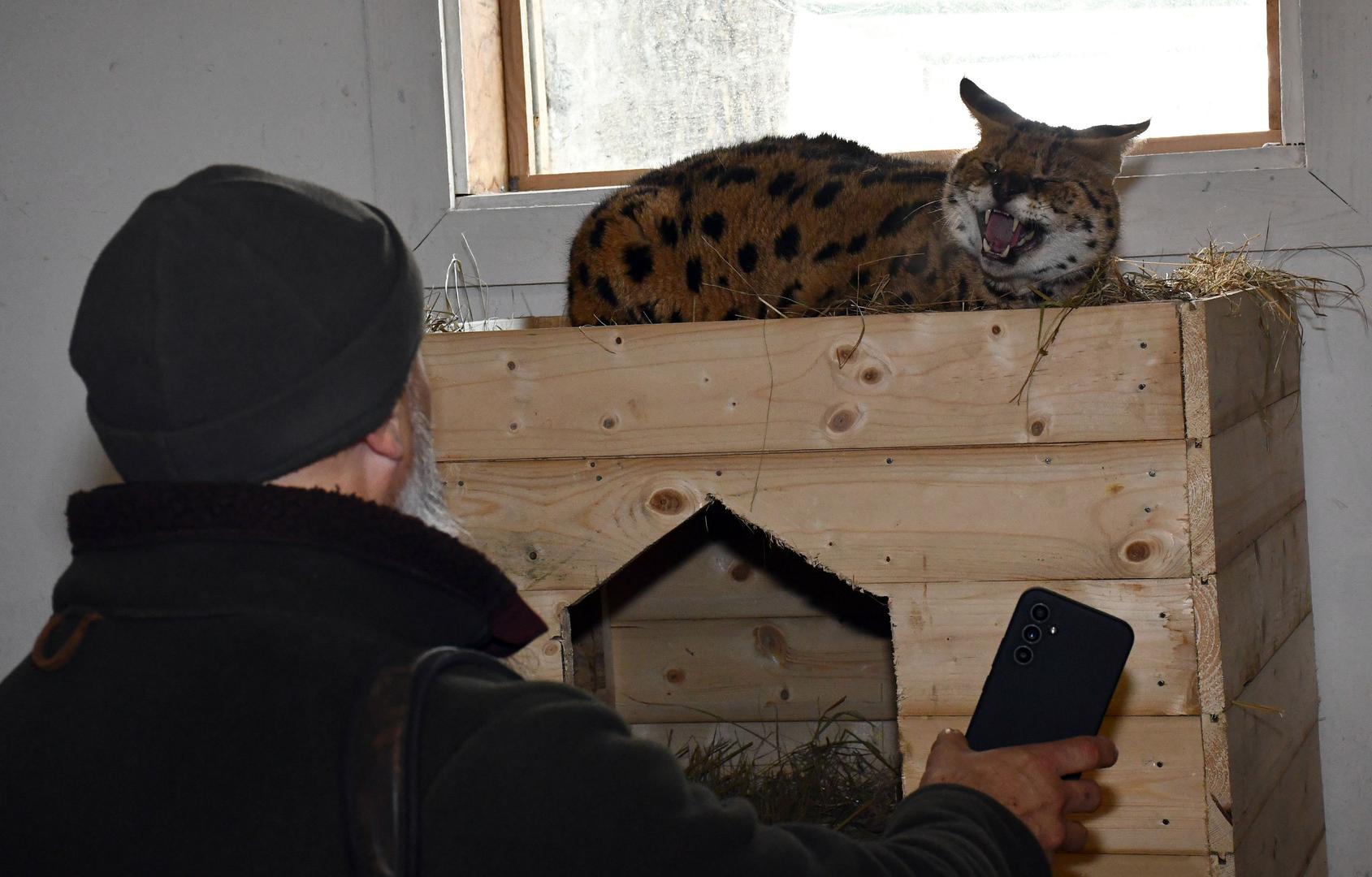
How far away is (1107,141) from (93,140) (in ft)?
7.04

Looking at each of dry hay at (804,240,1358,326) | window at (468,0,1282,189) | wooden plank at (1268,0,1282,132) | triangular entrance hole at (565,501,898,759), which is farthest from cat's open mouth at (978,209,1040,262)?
triangular entrance hole at (565,501,898,759)

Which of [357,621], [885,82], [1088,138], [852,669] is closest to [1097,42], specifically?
[885,82]

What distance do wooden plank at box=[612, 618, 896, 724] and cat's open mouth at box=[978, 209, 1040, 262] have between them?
40.6 inches

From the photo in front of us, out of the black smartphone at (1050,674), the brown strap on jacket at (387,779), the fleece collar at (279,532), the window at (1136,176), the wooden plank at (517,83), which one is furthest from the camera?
the wooden plank at (517,83)

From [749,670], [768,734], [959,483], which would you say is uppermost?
[959,483]

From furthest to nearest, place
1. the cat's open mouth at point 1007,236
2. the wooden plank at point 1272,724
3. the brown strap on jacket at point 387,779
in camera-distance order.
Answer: the cat's open mouth at point 1007,236, the wooden plank at point 1272,724, the brown strap on jacket at point 387,779

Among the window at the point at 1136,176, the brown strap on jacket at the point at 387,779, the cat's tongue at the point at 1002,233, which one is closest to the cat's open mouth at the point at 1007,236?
the cat's tongue at the point at 1002,233

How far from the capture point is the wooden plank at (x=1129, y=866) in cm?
155

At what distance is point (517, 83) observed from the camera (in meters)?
2.71

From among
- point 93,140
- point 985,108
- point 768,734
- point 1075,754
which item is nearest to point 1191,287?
point 985,108

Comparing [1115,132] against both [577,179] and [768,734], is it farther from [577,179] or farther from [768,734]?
[768,734]

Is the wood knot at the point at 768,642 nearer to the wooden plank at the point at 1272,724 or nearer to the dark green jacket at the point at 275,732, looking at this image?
the wooden plank at the point at 1272,724

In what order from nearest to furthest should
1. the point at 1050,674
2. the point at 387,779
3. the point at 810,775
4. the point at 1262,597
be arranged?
1. the point at 387,779
2. the point at 1050,674
3. the point at 1262,597
4. the point at 810,775

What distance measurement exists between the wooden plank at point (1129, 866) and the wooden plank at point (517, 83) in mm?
1803
